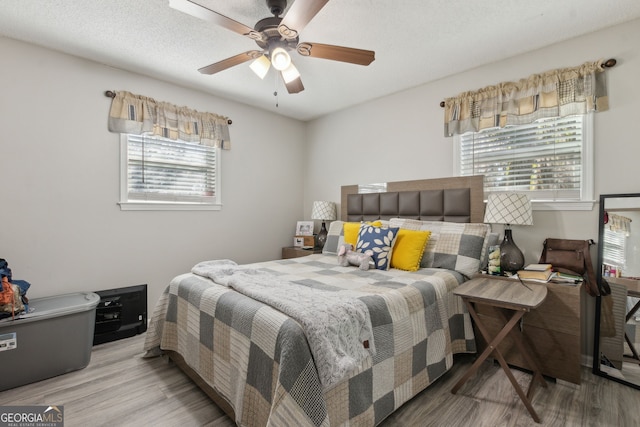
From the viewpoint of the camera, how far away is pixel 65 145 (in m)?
2.66

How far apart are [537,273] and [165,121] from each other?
366cm

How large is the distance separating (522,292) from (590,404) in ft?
2.51

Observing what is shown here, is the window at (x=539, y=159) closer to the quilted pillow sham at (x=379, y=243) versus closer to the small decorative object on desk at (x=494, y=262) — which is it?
the small decorative object on desk at (x=494, y=262)

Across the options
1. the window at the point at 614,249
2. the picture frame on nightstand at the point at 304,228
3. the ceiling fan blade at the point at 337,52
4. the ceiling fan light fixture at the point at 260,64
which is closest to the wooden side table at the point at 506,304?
the window at the point at 614,249

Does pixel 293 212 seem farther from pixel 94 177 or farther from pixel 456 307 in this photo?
pixel 456 307

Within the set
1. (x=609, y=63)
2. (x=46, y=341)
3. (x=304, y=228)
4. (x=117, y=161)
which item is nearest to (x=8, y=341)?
→ (x=46, y=341)

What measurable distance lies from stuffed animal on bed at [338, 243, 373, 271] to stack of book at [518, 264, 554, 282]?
1123mm

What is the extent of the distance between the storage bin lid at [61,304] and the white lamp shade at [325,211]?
8.10 ft

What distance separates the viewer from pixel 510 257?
93.4 inches

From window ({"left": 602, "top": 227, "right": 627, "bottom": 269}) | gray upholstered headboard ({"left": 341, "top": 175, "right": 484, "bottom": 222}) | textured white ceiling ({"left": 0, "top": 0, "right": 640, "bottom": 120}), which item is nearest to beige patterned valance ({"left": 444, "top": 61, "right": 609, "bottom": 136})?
textured white ceiling ({"left": 0, "top": 0, "right": 640, "bottom": 120})

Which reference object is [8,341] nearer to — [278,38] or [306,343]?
[306,343]

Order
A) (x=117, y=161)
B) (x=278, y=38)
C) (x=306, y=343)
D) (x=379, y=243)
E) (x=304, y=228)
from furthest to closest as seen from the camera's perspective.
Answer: (x=304, y=228), (x=117, y=161), (x=379, y=243), (x=278, y=38), (x=306, y=343)

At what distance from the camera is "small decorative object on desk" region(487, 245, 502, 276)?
2.33 metres

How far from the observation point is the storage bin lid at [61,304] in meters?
2.13
